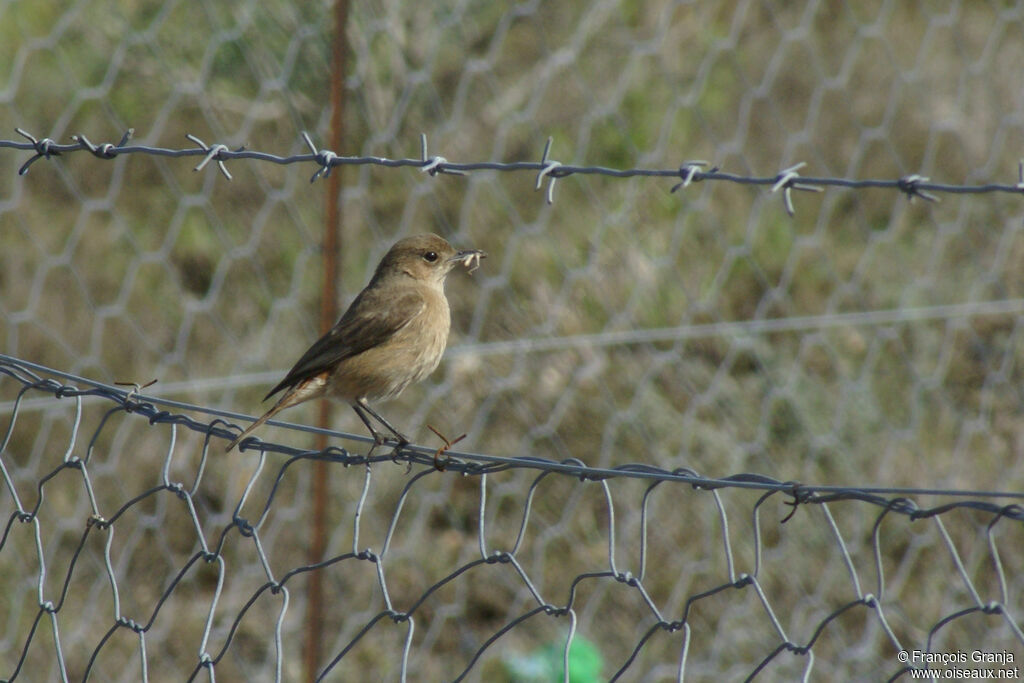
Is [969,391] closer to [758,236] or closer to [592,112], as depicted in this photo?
[758,236]

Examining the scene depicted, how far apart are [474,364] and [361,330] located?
1.56 meters

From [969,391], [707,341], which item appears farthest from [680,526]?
[969,391]

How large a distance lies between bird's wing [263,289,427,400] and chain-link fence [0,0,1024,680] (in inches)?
33.7

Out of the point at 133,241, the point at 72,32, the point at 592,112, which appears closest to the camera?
the point at 133,241

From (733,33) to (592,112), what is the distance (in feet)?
2.89

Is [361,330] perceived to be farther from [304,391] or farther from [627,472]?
[627,472]

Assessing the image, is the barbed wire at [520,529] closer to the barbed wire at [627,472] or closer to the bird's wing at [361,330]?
the barbed wire at [627,472]

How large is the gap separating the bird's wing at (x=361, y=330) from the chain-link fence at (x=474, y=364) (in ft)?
2.81

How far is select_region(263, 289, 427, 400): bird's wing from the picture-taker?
3.09m

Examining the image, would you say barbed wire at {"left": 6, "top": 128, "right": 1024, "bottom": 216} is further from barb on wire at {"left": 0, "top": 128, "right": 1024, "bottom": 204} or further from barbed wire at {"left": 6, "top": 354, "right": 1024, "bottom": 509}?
barbed wire at {"left": 6, "top": 354, "right": 1024, "bottom": 509}

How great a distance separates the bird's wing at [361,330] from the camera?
3088mm

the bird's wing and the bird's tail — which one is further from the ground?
the bird's wing

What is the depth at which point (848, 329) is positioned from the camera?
5.36 metres

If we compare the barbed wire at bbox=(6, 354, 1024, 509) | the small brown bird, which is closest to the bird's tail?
the small brown bird
